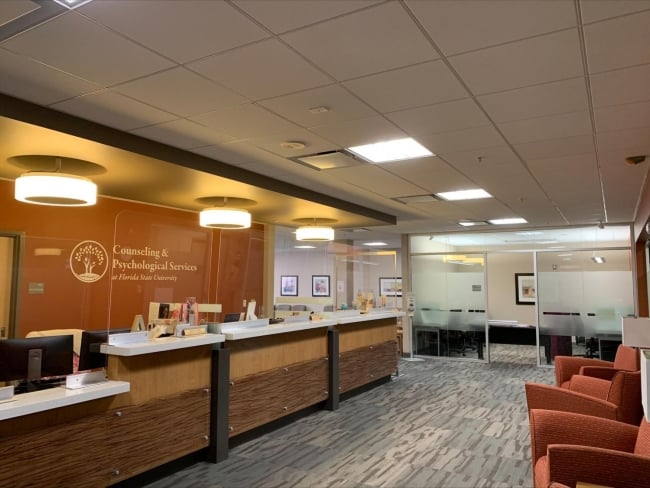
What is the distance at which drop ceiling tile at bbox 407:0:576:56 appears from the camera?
1943 mm

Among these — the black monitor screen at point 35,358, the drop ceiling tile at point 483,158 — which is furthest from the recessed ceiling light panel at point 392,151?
the black monitor screen at point 35,358

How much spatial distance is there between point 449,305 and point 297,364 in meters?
5.54

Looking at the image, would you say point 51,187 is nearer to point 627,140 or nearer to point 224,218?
point 224,218

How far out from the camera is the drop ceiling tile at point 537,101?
2.75m

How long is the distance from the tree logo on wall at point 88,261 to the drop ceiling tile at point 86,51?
11.7 ft

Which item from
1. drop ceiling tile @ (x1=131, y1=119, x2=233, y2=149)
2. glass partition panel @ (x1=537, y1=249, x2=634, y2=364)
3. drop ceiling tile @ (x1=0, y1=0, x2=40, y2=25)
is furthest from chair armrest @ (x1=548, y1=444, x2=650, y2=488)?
glass partition panel @ (x1=537, y1=249, x2=634, y2=364)

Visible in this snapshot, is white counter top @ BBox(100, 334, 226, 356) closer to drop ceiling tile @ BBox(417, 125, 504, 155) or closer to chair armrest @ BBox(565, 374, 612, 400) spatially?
drop ceiling tile @ BBox(417, 125, 504, 155)

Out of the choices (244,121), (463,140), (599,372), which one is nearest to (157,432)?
Answer: (244,121)

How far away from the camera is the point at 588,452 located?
245 cm

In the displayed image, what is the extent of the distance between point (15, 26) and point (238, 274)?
11.2 feet

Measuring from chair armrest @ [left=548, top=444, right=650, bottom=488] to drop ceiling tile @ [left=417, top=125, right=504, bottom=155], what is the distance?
2.19 meters

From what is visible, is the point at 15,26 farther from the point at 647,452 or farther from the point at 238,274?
the point at 647,452

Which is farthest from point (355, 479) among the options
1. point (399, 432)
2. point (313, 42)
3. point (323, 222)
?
point (323, 222)

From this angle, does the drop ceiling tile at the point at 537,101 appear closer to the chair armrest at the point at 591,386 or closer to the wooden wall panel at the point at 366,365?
the chair armrest at the point at 591,386
